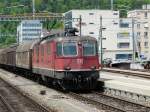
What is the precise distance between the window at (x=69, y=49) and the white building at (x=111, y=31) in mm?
100856

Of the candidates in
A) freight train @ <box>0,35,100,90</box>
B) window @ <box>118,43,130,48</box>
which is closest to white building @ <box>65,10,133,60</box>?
window @ <box>118,43,130,48</box>

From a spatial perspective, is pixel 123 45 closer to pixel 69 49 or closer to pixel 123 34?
pixel 123 34

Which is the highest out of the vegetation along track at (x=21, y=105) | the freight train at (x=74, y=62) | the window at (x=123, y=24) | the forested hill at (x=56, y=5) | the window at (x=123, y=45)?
the forested hill at (x=56, y=5)

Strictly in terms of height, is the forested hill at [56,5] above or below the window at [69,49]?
above

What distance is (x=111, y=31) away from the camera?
439ft

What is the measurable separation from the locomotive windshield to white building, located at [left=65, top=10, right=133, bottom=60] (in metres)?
101

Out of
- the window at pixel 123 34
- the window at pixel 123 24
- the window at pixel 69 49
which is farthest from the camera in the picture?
the window at pixel 123 34

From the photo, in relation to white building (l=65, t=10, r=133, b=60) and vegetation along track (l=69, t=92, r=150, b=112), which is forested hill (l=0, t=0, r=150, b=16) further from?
vegetation along track (l=69, t=92, r=150, b=112)

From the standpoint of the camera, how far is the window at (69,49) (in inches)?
1081

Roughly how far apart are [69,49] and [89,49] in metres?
1.09

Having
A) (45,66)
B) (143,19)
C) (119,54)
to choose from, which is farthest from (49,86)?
(143,19)

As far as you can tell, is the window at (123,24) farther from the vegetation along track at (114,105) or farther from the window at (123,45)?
the vegetation along track at (114,105)

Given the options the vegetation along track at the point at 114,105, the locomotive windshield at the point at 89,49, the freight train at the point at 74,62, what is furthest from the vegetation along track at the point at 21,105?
the locomotive windshield at the point at 89,49

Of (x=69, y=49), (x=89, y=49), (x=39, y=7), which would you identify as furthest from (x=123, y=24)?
(x=69, y=49)
